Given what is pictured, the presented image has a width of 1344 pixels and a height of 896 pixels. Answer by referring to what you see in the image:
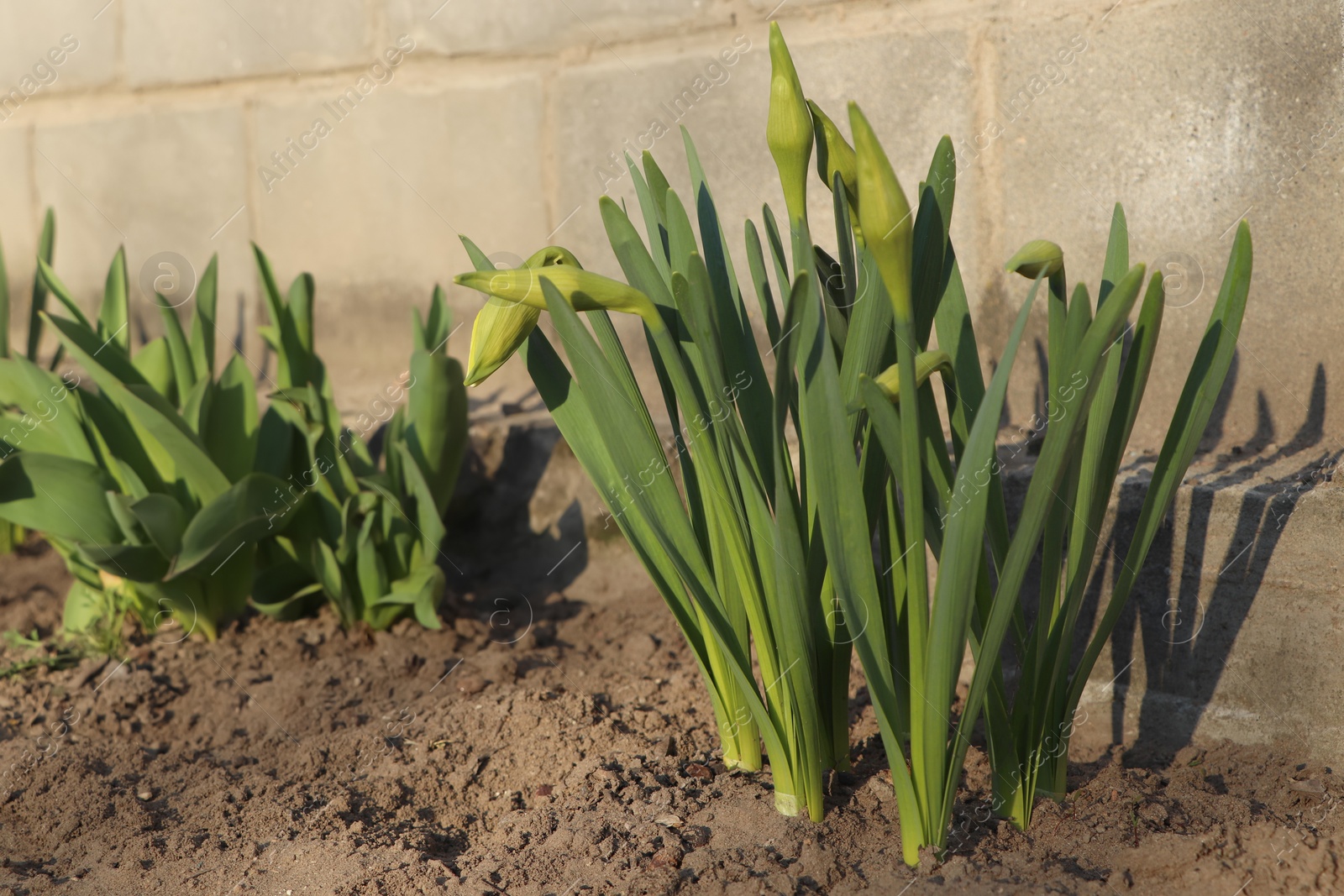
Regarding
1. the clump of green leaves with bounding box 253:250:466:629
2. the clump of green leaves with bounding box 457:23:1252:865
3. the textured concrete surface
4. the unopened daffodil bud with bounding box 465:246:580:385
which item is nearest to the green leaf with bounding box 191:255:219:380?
the clump of green leaves with bounding box 253:250:466:629

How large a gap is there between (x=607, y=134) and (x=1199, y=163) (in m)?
1.25

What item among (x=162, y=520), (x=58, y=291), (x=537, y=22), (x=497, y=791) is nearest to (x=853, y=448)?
(x=497, y=791)

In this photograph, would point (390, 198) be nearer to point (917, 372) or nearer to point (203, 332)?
point (203, 332)

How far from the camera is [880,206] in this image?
0.89 metres

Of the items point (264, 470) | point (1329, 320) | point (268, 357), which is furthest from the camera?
point (268, 357)

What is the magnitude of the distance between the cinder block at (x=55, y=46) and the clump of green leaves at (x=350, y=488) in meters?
1.51

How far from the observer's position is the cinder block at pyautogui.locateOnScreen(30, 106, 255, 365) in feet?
9.59

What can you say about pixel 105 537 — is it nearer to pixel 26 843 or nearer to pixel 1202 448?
pixel 26 843

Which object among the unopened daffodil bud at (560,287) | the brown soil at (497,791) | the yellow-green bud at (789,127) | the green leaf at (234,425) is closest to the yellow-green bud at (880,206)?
the yellow-green bud at (789,127)

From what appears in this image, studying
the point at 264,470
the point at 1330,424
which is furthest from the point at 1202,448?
the point at 264,470

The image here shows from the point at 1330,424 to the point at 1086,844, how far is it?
0.94 m

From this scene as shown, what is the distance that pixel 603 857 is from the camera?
47.2 inches

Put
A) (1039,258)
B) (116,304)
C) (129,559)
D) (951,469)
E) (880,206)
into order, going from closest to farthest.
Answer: (880,206), (1039,258), (951,469), (129,559), (116,304)

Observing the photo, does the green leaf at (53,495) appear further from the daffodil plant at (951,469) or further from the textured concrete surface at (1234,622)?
the textured concrete surface at (1234,622)
